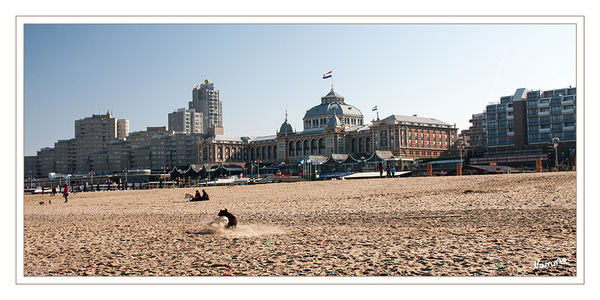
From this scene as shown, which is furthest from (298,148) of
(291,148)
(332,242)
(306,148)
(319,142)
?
(332,242)

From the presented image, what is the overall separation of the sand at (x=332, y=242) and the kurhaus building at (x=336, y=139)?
90553 mm

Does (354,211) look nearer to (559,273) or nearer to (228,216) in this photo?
(228,216)

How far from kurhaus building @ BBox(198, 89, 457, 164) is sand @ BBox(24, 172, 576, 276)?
9055 centimetres

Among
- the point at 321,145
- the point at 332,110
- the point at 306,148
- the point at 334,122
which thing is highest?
the point at 332,110

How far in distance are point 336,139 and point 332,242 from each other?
375ft

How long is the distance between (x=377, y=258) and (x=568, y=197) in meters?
14.0

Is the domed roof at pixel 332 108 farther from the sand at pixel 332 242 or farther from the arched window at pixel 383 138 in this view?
the sand at pixel 332 242

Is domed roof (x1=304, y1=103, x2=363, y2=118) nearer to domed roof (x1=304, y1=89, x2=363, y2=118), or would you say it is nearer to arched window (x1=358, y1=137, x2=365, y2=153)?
domed roof (x1=304, y1=89, x2=363, y2=118)

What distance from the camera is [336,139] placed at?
12900 cm

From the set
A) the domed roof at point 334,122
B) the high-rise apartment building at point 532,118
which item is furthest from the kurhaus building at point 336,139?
the high-rise apartment building at point 532,118

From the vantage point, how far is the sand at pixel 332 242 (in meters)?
12.0

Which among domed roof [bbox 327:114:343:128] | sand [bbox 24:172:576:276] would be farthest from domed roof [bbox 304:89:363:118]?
sand [bbox 24:172:576:276]

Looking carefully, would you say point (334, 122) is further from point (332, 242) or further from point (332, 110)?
point (332, 242)
